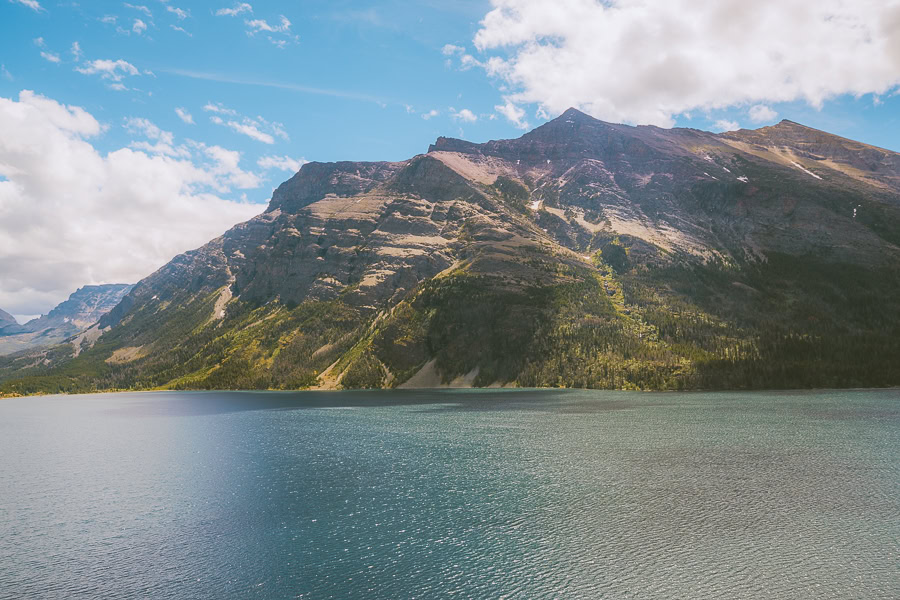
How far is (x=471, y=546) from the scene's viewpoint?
151 ft

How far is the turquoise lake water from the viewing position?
38.7 meters

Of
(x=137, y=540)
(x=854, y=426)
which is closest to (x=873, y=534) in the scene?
(x=137, y=540)

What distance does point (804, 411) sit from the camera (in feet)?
454

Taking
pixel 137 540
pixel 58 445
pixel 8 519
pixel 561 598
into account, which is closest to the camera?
pixel 561 598

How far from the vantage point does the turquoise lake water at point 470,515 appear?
3869cm

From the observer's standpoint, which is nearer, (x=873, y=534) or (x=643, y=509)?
(x=873, y=534)

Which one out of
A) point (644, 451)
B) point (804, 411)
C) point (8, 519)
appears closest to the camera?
point (8, 519)

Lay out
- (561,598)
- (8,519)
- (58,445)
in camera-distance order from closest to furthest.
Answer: (561,598), (8,519), (58,445)

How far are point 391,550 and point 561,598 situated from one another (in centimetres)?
1663

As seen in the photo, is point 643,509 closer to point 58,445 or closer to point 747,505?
point 747,505

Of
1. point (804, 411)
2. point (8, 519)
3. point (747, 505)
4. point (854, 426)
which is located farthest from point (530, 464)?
point (804, 411)

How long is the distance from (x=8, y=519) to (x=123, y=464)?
33556mm

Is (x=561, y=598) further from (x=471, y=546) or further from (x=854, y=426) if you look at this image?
(x=854, y=426)

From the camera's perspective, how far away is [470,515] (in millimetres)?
55188
